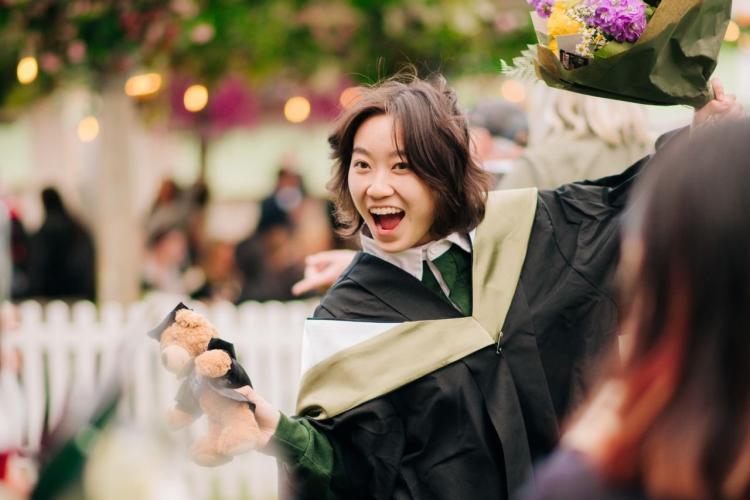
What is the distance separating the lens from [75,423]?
196cm

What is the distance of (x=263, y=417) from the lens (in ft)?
9.55

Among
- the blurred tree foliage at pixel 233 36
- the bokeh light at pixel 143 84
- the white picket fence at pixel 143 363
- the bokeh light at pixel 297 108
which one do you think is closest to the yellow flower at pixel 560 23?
the white picket fence at pixel 143 363

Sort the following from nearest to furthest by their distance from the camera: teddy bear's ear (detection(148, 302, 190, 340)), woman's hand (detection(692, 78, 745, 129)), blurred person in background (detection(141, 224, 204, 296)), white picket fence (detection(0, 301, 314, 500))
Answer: teddy bear's ear (detection(148, 302, 190, 340)) < woman's hand (detection(692, 78, 745, 129)) < white picket fence (detection(0, 301, 314, 500)) < blurred person in background (detection(141, 224, 204, 296))

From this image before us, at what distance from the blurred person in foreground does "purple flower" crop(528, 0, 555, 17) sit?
1867 mm

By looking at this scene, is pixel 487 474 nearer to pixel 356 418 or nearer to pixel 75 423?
pixel 356 418

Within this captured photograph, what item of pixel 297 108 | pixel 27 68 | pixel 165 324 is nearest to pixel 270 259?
pixel 27 68

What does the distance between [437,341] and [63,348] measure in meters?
5.60

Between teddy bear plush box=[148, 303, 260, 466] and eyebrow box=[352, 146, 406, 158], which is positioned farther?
eyebrow box=[352, 146, 406, 158]

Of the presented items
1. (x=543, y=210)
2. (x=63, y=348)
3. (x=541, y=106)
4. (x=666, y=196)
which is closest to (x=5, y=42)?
(x=63, y=348)

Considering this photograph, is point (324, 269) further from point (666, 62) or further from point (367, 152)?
point (666, 62)

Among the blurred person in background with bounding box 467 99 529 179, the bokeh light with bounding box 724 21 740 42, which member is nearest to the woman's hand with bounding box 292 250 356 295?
the blurred person in background with bounding box 467 99 529 179

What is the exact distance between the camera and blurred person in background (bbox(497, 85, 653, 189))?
→ 178 inches

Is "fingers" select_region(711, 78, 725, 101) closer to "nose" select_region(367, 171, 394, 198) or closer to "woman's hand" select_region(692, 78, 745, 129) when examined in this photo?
"woman's hand" select_region(692, 78, 745, 129)

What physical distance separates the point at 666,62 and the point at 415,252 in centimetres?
86
